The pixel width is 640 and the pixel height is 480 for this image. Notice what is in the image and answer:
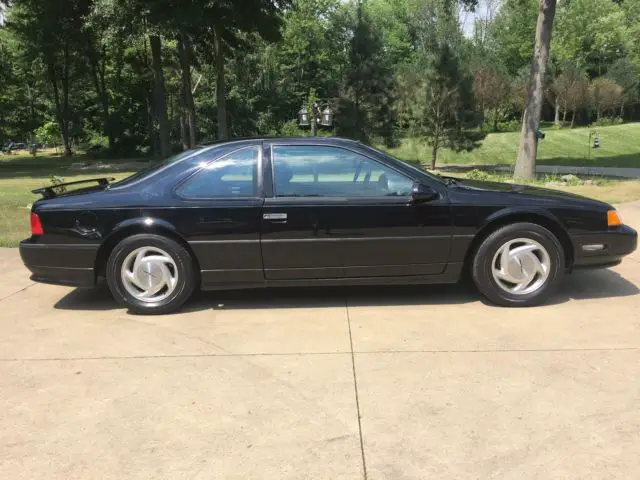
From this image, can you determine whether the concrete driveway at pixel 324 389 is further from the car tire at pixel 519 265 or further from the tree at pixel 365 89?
the tree at pixel 365 89

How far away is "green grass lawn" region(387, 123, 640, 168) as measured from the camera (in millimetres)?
30945

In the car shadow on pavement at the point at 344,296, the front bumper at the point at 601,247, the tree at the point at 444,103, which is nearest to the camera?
the front bumper at the point at 601,247

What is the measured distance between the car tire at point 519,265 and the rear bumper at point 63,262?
10.5 ft

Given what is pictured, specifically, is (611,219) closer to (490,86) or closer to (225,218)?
(225,218)

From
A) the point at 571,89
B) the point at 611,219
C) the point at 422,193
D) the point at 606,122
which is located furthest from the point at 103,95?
the point at 611,219

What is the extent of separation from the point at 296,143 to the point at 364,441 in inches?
106

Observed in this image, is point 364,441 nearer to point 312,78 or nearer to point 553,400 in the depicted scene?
point 553,400

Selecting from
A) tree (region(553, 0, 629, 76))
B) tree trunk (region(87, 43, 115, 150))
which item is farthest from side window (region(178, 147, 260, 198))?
tree (region(553, 0, 629, 76))

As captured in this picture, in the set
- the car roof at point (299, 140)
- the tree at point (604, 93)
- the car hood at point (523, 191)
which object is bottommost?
the car hood at point (523, 191)

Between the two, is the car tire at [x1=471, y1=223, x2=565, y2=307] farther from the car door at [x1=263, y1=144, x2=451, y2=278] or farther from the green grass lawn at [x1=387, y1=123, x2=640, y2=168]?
the green grass lawn at [x1=387, y1=123, x2=640, y2=168]

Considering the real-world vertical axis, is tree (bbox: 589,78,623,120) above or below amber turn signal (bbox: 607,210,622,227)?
above

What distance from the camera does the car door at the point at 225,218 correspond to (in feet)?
14.6

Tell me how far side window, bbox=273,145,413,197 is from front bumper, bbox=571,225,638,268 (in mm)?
1561

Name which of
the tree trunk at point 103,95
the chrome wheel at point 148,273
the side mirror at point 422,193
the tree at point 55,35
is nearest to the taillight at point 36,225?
the chrome wheel at point 148,273
